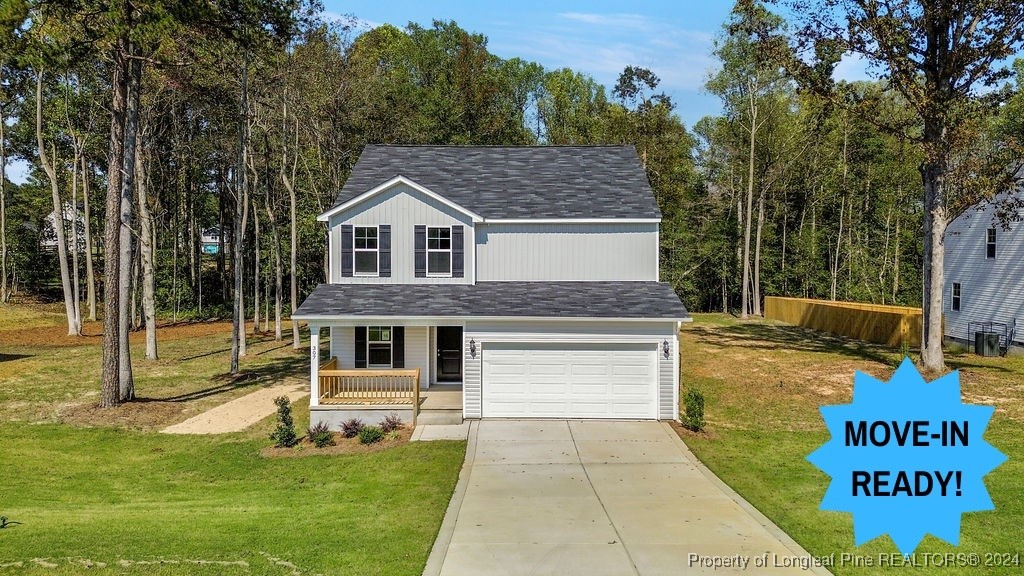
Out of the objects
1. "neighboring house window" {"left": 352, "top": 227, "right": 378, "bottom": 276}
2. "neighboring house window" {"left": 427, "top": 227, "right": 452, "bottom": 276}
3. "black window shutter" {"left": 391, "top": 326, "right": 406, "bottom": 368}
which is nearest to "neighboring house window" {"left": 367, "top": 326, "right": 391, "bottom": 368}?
"black window shutter" {"left": 391, "top": 326, "right": 406, "bottom": 368}

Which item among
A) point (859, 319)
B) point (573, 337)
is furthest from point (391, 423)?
point (859, 319)

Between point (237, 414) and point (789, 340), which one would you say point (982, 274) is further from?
point (237, 414)

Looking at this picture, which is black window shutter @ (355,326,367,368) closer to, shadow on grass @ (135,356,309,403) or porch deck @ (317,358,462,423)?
porch deck @ (317,358,462,423)

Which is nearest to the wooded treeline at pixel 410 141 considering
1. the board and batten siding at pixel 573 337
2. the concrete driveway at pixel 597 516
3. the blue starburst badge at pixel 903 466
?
the board and batten siding at pixel 573 337

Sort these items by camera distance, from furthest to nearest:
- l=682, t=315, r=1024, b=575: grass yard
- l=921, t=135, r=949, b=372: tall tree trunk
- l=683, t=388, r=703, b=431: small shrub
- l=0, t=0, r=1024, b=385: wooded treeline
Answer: l=0, t=0, r=1024, b=385: wooded treeline, l=921, t=135, r=949, b=372: tall tree trunk, l=683, t=388, r=703, b=431: small shrub, l=682, t=315, r=1024, b=575: grass yard

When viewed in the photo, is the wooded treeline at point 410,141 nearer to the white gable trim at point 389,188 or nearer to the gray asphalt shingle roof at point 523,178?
the gray asphalt shingle roof at point 523,178

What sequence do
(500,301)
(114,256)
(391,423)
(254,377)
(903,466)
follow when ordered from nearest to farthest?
(903,466), (391,423), (500,301), (114,256), (254,377)

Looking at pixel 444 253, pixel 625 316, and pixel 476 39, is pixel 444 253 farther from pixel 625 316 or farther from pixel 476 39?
pixel 476 39
